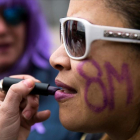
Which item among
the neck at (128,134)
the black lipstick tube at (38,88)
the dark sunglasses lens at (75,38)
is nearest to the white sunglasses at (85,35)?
the dark sunglasses lens at (75,38)

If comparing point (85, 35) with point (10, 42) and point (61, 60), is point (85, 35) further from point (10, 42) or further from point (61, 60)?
point (10, 42)

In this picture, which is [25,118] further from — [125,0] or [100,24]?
[125,0]

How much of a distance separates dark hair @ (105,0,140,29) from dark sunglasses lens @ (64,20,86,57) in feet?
0.62

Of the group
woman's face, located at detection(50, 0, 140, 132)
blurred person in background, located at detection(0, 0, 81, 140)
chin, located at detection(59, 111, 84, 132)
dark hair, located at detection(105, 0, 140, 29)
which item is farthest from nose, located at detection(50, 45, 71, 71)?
blurred person in background, located at detection(0, 0, 81, 140)

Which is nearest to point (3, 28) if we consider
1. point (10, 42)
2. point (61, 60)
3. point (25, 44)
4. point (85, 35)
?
point (10, 42)

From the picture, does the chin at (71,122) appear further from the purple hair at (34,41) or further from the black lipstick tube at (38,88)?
the purple hair at (34,41)

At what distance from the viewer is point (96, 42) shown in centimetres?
133

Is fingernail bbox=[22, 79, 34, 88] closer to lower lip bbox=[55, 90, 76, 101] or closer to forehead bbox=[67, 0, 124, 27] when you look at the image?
lower lip bbox=[55, 90, 76, 101]

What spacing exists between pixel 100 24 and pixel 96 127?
19.2 inches

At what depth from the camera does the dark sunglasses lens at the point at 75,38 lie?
4.45 ft

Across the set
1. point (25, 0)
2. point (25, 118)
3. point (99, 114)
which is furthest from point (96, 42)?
point (25, 0)

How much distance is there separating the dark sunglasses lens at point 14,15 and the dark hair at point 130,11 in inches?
62.2

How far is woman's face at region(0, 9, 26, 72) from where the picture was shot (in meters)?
2.70

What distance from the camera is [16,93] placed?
1.53 meters
